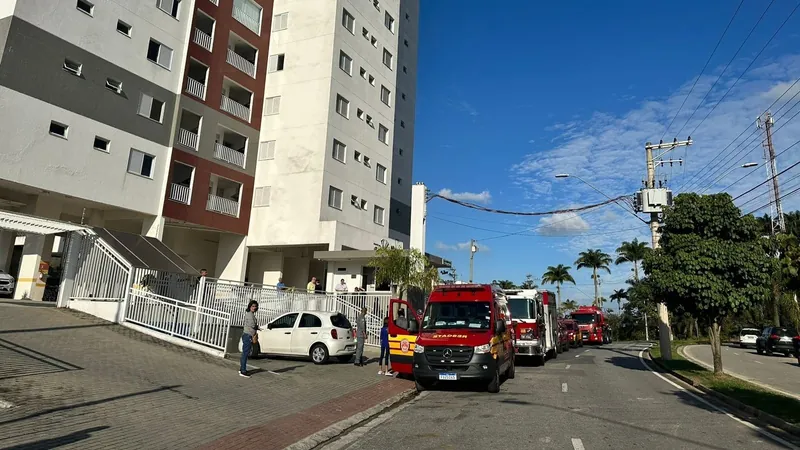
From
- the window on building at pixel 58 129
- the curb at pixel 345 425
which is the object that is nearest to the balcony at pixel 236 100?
the window on building at pixel 58 129

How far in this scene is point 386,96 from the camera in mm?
37406

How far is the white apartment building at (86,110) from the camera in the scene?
763 inches

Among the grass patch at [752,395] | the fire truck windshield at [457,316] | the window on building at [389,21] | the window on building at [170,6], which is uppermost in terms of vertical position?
the window on building at [389,21]

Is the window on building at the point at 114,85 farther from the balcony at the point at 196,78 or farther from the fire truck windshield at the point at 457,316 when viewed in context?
the fire truck windshield at the point at 457,316

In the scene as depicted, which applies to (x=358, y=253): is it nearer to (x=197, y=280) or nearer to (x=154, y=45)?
(x=197, y=280)

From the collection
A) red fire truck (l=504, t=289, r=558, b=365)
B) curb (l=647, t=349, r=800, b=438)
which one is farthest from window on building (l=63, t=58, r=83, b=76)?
curb (l=647, t=349, r=800, b=438)

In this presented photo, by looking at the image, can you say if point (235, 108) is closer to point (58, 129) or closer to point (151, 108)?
point (151, 108)

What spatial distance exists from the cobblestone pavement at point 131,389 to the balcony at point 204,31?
17.2 meters

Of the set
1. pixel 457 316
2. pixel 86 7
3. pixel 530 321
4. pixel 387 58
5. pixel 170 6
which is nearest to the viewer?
pixel 457 316

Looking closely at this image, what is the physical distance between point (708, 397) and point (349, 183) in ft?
75.3

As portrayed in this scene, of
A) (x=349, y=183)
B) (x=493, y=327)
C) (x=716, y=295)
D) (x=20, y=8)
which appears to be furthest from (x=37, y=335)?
(x=349, y=183)

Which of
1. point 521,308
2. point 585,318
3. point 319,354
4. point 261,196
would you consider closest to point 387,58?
point 261,196

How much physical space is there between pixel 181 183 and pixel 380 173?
13593 millimetres

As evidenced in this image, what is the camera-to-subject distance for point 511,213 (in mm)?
32688
